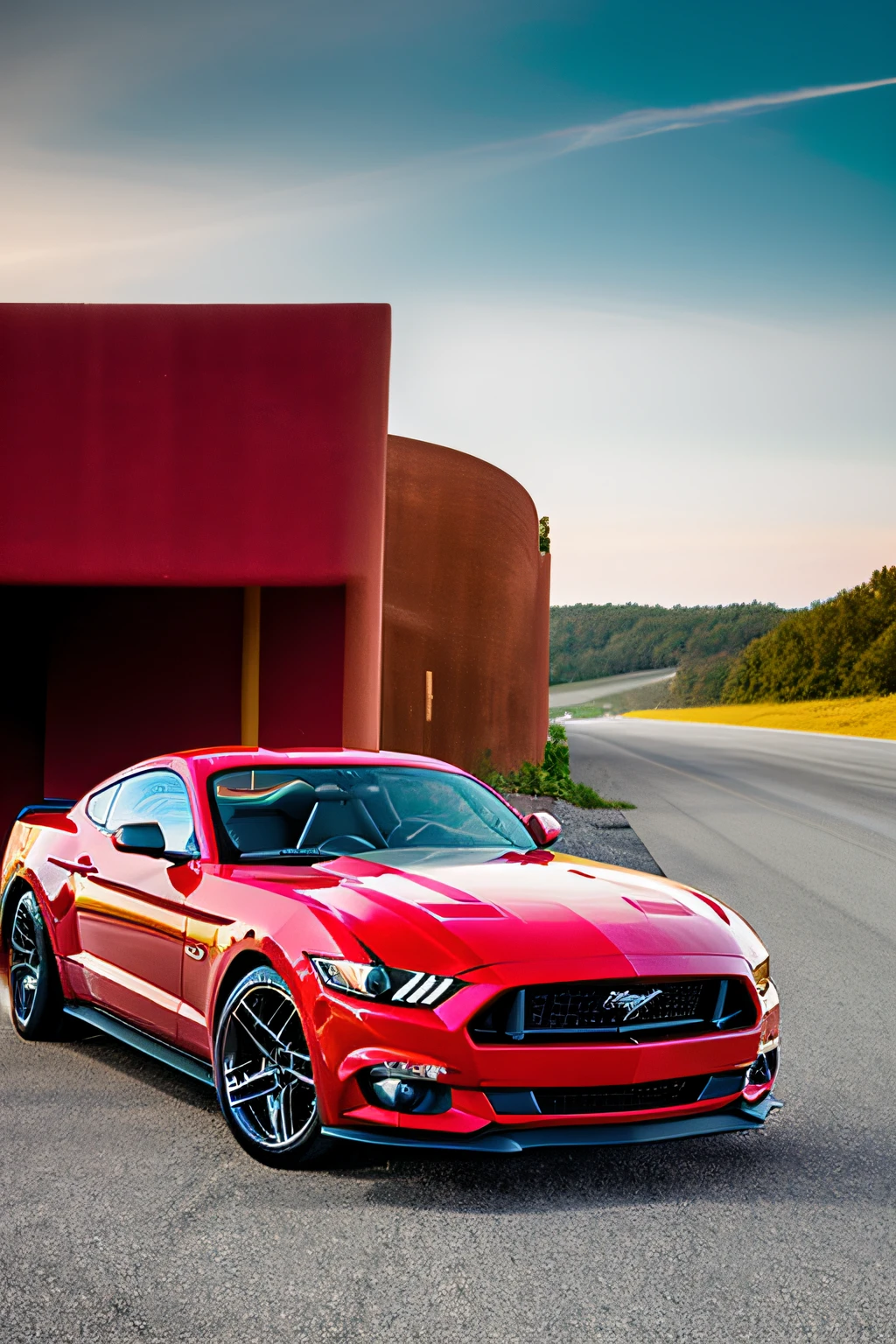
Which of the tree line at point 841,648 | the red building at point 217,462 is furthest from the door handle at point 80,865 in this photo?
the tree line at point 841,648

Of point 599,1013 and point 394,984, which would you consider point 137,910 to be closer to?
point 394,984

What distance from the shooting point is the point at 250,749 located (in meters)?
5.96

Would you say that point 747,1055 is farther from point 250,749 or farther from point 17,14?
point 17,14

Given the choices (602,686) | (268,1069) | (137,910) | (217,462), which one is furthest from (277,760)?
(602,686)

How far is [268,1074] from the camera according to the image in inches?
176

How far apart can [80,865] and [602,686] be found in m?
181

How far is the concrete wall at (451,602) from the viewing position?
19.0 meters

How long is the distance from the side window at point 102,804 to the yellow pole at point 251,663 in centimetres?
634

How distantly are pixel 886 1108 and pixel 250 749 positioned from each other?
3.04 m

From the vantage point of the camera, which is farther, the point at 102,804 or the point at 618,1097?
the point at 102,804

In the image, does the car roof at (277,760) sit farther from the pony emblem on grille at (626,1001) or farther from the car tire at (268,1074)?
the pony emblem on grille at (626,1001)

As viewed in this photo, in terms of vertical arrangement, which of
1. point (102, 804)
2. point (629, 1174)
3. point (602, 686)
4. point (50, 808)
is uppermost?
point (102, 804)

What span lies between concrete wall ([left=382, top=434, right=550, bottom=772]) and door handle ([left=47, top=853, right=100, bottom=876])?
11630mm

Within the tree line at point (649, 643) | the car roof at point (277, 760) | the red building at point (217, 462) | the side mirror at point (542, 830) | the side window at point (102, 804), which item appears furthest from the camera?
the tree line at point (649, 643)
